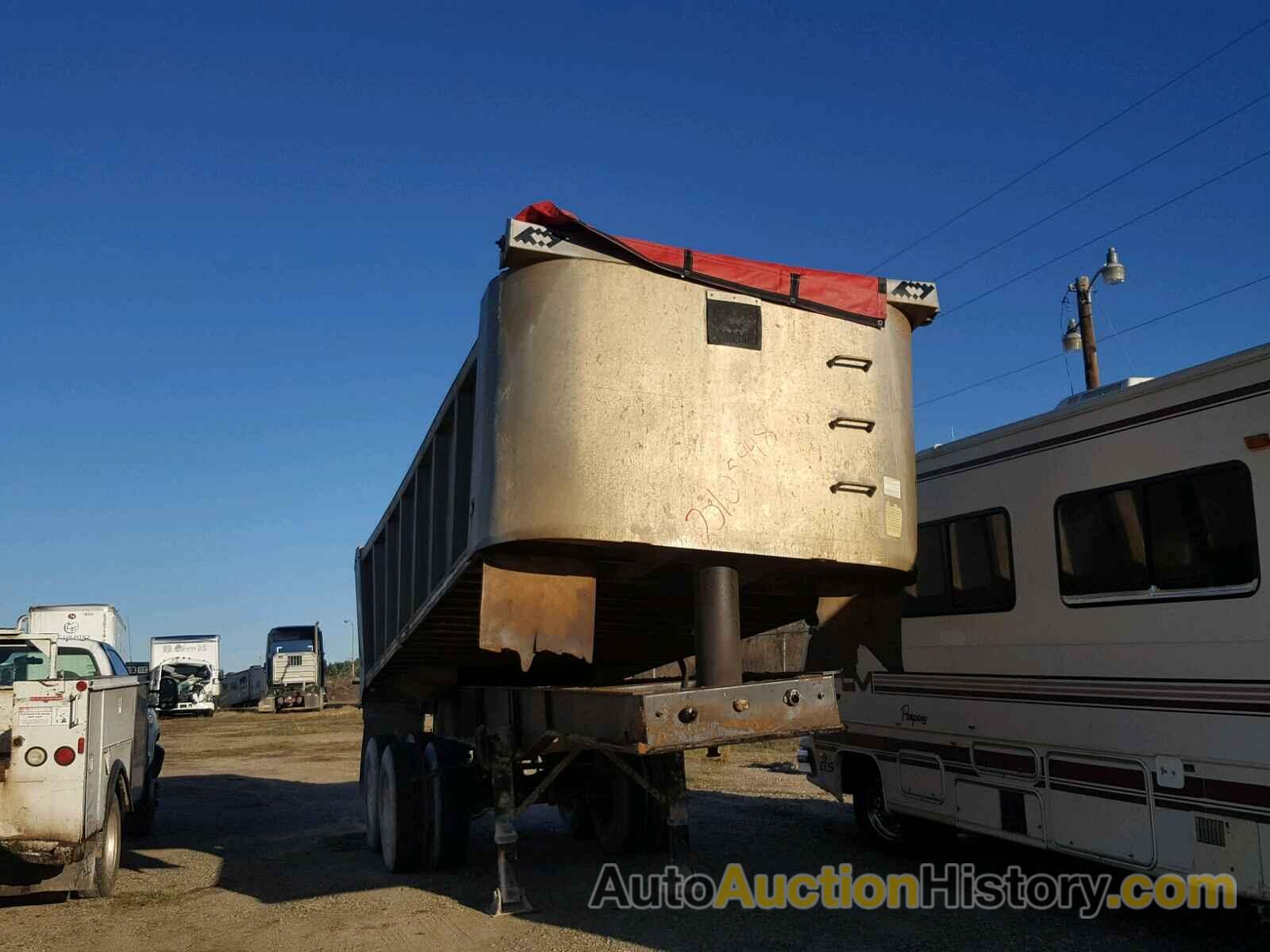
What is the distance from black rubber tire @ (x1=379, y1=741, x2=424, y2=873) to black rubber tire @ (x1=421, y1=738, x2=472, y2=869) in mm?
72

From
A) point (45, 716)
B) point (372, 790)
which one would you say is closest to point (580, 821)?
point (372, 790)

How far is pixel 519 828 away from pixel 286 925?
3935 millimetres

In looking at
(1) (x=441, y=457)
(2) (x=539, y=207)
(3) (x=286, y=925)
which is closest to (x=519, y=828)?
(3) (x=286, y=925)

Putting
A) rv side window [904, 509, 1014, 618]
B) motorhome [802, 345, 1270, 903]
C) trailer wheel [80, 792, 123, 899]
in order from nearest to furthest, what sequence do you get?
motorhome [802, 345, 1270, 903] < rv side window [904, 509, 1014, 618] < trailer wheel [80, 792, 123, 899]

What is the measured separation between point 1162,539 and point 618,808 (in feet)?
17.2

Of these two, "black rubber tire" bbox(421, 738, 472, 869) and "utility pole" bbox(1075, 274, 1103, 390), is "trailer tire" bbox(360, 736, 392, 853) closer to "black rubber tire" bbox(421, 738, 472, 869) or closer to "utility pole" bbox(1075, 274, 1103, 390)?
"black rubber tire" bbox(421, 738, 472, 869)

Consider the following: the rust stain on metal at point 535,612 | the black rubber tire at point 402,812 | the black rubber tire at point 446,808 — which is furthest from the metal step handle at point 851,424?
the black rubber tire at point 402,812

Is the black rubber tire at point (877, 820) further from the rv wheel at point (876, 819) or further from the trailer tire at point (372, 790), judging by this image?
the trailer tire at point (372, 790)

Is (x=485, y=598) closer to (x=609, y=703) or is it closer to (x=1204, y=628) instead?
(x=609, y=703)

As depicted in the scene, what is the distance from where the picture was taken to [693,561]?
6121 millimetres

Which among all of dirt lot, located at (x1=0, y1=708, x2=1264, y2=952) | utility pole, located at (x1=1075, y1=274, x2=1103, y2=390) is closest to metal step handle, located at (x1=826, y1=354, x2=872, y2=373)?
dirt lot, located at (x1=0, y1=708, x2=1264, y2=952)

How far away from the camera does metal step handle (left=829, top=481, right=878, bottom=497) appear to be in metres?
6.18

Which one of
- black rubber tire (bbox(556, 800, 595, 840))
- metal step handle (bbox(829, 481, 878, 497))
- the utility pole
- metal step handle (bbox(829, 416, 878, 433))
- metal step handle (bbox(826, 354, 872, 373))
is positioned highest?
the utility pole

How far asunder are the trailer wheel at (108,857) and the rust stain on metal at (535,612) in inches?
169
